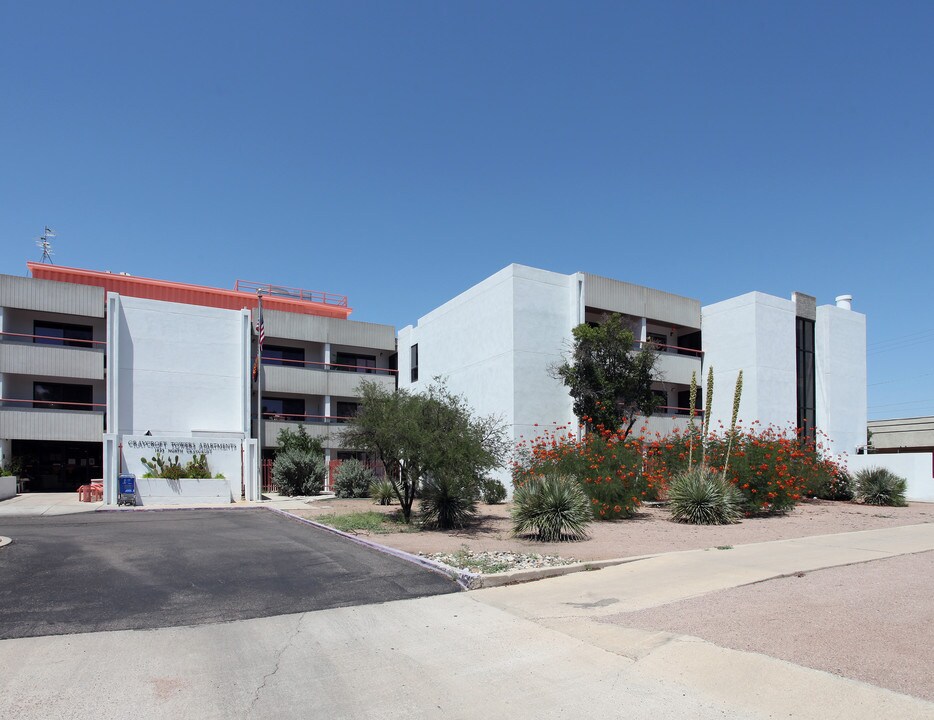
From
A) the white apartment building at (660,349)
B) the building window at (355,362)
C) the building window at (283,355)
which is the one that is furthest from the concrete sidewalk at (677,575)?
the building window at (355,362)

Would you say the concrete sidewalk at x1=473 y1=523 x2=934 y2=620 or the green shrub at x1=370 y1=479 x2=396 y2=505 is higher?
the concrete sidewalk at x1=473 y1=523 x2=934 y2=620

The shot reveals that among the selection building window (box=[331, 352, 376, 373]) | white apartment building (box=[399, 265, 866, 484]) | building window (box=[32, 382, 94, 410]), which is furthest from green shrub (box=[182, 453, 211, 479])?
white apartment building (box=[399, 265, 866, 484])

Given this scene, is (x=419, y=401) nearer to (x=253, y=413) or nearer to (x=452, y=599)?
(x=452, y=599)

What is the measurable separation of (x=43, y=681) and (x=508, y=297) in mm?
22553

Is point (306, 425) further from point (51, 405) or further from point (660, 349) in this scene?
point (660, 349)

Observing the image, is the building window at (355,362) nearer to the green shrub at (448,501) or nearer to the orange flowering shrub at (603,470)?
the orange flowering shrub at (603,470)

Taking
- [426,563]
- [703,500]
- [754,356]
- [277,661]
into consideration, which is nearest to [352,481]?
[703,500]

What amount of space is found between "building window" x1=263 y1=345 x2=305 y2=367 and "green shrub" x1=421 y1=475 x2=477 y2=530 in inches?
825

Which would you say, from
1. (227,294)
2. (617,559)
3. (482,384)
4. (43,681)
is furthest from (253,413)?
(43,681)

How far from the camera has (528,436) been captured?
26.4m

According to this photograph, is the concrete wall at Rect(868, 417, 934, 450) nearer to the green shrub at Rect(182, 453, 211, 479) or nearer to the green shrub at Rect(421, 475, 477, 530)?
the green shrub at Rect(421, 475, 477, 530)

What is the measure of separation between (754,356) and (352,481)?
2017 cm

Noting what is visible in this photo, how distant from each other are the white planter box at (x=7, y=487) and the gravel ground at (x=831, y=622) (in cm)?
2827

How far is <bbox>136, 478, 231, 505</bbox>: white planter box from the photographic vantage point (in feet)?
83.8
